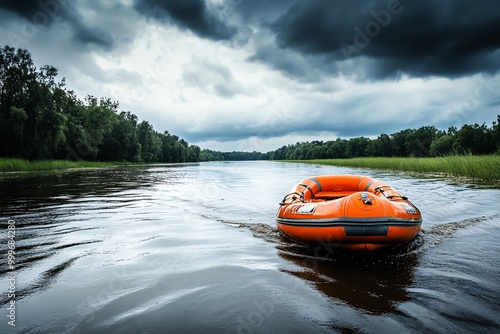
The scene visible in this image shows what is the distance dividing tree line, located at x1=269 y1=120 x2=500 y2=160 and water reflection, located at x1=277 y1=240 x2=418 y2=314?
2598 centimetres

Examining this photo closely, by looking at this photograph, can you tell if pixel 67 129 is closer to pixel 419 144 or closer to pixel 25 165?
pixel 25 165

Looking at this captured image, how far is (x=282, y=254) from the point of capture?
4.35 meters

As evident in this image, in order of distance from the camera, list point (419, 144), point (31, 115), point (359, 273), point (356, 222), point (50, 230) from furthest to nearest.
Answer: point (419, 144) < point (31, 115) < point (50, 230) < point (356, 222) < point (359, 273)

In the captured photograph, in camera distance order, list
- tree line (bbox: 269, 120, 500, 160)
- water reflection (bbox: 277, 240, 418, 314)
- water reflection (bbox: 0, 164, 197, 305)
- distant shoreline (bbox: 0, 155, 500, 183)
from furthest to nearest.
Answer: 1. tree line (bbox: 269, 120, 500, 160)
2. distant shoreline (bbox: 0, 155, 500, 183)
3. water reflection (bbox: 0, 164, 197, 305)
4. water reflection (bbox: 277, 240, 418, 314)

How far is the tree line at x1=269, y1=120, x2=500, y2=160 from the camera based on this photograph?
63.7 meters

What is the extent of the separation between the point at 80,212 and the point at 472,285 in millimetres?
7575

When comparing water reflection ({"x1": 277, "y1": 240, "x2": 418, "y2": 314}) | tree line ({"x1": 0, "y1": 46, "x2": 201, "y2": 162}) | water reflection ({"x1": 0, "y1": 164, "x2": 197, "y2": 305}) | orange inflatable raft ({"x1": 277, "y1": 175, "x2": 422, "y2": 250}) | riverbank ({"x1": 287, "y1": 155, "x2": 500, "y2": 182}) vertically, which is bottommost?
water reflection ({"x1": 277, "y1": 240, "x2": 418, "y2": 314})

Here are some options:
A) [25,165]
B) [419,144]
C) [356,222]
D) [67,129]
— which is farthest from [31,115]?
[419,144]

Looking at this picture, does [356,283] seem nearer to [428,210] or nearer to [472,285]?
[472,285]

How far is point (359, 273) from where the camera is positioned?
11.6 feet

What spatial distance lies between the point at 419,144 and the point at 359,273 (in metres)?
94.5

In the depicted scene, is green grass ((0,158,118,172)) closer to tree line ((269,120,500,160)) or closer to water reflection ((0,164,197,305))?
water reflection ((0,164,197,305))

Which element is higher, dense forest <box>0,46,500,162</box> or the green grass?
dense forest <box>0,46,500,162</box>

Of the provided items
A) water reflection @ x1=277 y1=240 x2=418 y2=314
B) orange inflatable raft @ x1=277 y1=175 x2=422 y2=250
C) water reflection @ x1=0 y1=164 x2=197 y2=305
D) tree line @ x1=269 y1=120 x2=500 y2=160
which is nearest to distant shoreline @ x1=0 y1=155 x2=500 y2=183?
tree line @ x1=269 y1=120 x2=500 y2=160
